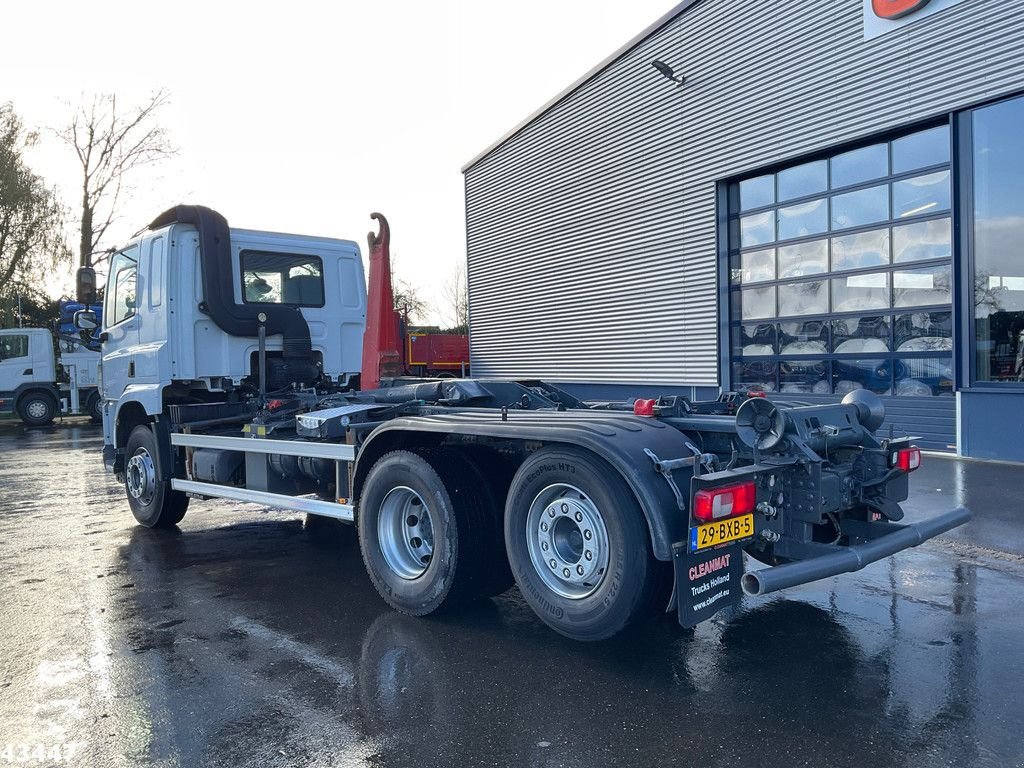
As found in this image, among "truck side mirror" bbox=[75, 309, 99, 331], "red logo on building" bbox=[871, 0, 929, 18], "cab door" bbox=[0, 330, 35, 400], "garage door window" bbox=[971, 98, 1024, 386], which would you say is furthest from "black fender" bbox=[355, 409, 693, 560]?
"cab door" bbox=[0, 330, 35, 400]

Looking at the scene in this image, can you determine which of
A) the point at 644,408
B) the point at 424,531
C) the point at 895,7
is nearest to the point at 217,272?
the point at 424,531

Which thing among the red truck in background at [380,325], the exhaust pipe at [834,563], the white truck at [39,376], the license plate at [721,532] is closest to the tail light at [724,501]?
the license plate at [721,532]

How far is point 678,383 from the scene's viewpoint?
1641 cm

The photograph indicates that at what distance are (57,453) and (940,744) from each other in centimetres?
1644

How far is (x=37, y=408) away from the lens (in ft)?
76.9

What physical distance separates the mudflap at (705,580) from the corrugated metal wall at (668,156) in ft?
31.3

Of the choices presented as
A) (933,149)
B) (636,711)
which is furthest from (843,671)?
(933,149)

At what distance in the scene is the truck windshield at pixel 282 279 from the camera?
324 inches

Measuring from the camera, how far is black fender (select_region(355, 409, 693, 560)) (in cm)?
391

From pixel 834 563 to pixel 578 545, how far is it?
4.18ft

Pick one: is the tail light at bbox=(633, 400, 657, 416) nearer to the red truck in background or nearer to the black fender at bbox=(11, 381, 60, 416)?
the red truck in background

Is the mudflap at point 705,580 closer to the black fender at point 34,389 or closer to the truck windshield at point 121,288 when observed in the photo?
the truck windshield at point 121,288

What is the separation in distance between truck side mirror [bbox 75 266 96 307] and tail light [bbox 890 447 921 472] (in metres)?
7.55

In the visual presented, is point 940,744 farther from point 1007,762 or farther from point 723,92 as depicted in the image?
point 723,92
